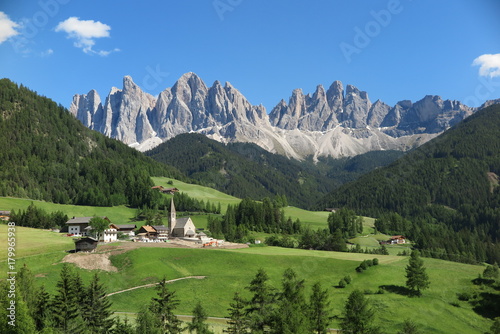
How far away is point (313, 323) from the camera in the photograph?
52.2 metres

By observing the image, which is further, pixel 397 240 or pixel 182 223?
pixel 397 240

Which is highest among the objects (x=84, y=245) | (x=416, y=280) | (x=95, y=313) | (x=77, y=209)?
(x=77, y=209)

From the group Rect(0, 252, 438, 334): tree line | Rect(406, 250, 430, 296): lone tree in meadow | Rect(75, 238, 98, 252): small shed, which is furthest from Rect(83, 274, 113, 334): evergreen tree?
Rect(406, 250, 430, 296): lone tree in meadow

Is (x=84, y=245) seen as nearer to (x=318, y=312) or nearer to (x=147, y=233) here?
(x=147, y=233)

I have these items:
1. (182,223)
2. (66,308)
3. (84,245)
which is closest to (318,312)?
(66,308)

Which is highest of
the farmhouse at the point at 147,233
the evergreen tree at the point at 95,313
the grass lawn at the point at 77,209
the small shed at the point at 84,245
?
the grass lawn at the point at 77,209

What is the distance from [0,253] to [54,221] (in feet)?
211

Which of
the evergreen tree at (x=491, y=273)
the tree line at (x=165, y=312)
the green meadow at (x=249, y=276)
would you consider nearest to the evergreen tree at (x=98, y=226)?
the green meadow at (x=249, y=276)

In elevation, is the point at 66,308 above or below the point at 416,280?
below

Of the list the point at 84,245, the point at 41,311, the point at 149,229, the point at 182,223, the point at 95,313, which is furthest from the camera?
the point at 149,229

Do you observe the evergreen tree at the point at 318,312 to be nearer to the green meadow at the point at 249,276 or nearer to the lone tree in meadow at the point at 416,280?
the green meadow at the point at 249,276

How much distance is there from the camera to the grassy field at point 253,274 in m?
74.5

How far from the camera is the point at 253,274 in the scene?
9219cm

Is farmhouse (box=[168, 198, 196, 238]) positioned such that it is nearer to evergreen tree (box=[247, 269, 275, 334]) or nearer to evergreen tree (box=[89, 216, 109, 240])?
evergreen tree (box=[89, 216, 109, 240])
